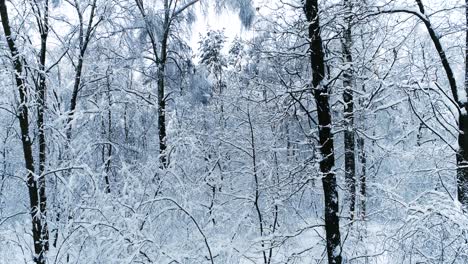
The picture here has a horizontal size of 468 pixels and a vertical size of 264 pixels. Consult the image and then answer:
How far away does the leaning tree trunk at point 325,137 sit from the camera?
211 inches

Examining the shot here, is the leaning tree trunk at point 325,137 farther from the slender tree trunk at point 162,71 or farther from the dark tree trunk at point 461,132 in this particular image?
the slender tree trunk at point 162,71

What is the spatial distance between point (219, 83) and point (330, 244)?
66.0ft

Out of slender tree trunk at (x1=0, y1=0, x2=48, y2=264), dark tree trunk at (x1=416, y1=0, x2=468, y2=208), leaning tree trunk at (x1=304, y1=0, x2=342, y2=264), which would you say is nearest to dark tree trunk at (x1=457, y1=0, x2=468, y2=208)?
dark tree trunk at (x1=416, y1=0, x2=468, y2=208)

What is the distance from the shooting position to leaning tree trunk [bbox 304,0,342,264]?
5.37 metres

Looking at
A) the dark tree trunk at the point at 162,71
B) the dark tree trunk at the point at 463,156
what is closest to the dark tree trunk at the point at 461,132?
the dark tree trunk at the point at 463,156


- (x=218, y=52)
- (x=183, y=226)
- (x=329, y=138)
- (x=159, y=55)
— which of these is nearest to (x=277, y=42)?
(x=329, y=138)

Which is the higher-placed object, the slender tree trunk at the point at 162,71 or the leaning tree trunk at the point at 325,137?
the slender tree trunk at the point at 162,71

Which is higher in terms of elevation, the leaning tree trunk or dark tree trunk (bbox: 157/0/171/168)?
dark tree trunk (bbox: 157/0/171/168)

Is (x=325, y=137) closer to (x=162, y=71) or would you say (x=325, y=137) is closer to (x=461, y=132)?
(x=461, y=132)

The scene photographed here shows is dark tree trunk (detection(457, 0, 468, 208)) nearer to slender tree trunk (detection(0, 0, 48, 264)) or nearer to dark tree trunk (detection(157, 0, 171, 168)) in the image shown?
slender tree trunk (detection(0, 0, 48, 264))

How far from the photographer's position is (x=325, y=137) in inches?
215

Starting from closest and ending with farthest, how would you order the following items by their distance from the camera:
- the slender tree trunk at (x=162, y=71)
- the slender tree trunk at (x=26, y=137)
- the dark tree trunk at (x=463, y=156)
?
the slender tree trunk at (x=26, y=137) → the dark tree trunk at (x=463, y=156) → the slender tree trunk at (x=162, y=71)

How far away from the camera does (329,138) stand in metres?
5.38

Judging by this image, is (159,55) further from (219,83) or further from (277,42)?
(219,83)
